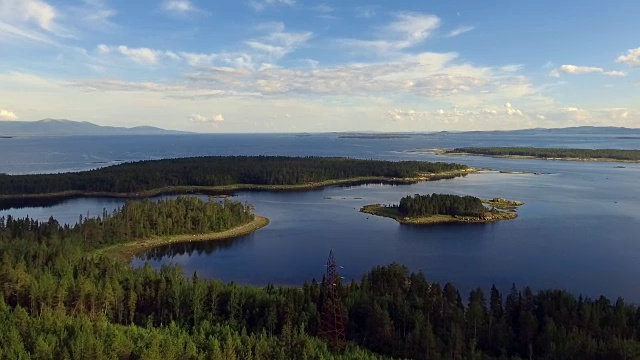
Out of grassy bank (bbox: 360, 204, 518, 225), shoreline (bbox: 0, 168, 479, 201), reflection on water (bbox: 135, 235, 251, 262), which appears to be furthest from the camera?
shoreline (bbox: 0, 168, 479, 201)

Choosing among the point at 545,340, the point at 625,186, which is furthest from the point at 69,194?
the point at 625,186

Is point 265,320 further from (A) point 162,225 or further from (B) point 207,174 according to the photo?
(B) point 207,174

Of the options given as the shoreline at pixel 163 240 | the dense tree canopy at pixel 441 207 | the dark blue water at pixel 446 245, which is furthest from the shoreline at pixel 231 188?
the dense tree canopy at pixel 441 207

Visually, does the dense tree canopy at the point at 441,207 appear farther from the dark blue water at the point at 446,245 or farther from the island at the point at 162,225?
the island at the point at 162,225

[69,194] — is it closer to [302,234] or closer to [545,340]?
[302,234]

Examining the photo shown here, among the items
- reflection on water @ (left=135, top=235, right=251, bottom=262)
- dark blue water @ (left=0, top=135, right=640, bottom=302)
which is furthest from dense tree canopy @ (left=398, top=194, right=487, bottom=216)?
reflection on water @ (left=135, top=235, right=251, bottom=262)

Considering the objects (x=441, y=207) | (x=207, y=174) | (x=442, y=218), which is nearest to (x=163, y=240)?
(x=442, y=218)

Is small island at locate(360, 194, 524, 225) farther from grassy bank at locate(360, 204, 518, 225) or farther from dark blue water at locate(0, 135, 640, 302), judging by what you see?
dark blue water at locate(0, 135, 640, 302)
